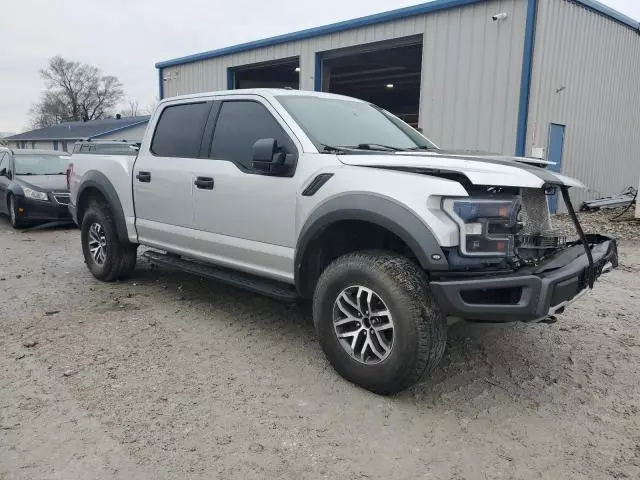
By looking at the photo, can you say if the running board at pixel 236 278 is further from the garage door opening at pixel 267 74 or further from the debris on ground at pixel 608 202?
the garage door opening at pixel 267 74

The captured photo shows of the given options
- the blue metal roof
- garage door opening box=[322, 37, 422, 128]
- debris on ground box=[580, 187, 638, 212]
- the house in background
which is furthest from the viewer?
the house in background

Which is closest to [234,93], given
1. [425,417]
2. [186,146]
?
[186,146]

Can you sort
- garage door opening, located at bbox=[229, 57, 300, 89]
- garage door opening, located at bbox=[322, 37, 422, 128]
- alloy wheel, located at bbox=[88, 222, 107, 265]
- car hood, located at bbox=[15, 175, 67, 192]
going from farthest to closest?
garage door opening, located at bbox=[229, 57, 300, 89] < garage door opening, located at bbox=[322, 37, 422, 128] < car hood, located at bbox=[15, 175, 67, 192] < alloy wheel, located at bbox=[88, 222, 107, 265]

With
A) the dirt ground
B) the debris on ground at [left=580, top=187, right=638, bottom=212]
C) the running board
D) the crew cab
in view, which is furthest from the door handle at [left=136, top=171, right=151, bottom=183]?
the debris on ground at [left=580, top=187, right=638, bottom=212]

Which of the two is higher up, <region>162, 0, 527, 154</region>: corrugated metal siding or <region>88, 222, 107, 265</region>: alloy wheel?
<region>162, 0, 527, 154</region>: corrugated metal siding

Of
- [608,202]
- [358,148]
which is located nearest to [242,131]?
[358,148]

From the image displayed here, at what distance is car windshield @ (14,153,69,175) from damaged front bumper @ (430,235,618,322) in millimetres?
10453

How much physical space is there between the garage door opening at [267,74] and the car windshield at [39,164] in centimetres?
643

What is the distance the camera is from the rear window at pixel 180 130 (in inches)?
195

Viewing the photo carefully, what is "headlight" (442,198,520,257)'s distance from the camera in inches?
123

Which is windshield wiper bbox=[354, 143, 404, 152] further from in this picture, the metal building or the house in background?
the house in background

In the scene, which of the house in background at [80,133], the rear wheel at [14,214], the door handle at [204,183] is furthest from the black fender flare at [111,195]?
the house in background at [80,133]

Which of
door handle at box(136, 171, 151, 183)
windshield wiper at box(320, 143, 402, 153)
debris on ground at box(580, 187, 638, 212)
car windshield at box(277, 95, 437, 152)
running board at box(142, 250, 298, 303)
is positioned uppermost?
car windshield at box(277, 95, 437, 152)

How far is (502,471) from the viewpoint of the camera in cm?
273
